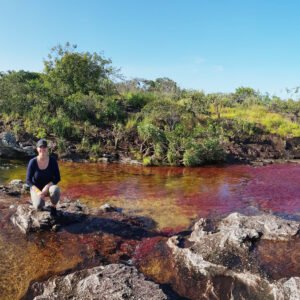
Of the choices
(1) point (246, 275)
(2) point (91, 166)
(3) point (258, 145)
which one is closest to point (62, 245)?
(1) point (246, 275)

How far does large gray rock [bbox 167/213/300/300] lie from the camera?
155 inches

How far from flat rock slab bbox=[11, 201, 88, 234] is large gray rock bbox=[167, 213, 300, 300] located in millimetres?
1966

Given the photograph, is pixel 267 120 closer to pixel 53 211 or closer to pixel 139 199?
pixel 139 199

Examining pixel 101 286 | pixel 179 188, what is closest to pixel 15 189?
pixel 179 188

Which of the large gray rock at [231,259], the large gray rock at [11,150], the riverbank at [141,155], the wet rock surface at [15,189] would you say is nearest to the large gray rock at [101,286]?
the large gray rock at [231,259]

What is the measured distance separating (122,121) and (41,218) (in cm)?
1172

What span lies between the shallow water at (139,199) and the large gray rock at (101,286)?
1.24 ft

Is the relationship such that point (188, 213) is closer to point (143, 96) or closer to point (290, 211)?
point (290, 211)

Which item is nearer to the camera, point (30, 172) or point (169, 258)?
point (169, 258)

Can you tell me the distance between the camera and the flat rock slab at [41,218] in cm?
568

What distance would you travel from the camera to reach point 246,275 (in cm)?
424

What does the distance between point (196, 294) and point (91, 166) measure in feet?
31.1

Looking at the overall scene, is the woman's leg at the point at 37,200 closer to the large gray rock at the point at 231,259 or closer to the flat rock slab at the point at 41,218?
the flat rock slab at the point at 41,218

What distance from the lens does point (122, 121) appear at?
17156 millimetres
